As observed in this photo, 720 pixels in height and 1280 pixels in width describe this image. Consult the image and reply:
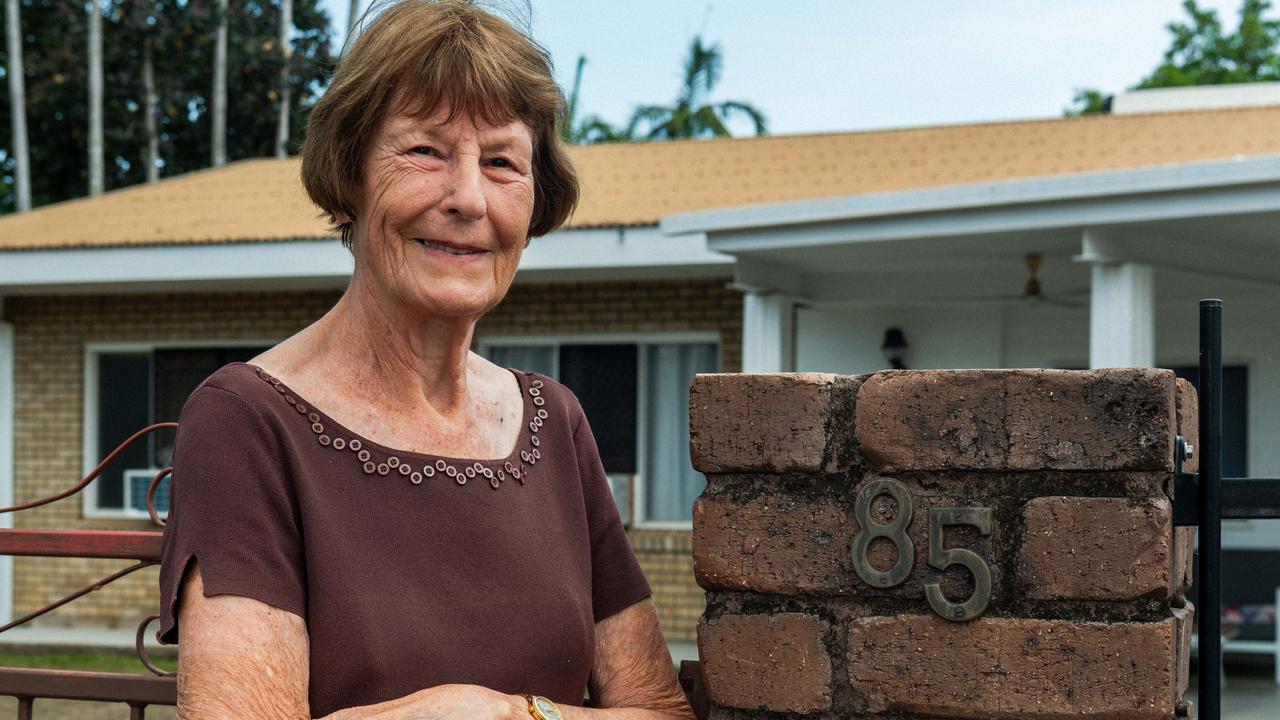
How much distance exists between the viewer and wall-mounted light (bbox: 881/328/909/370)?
1076 cm

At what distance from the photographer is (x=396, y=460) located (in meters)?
1.74

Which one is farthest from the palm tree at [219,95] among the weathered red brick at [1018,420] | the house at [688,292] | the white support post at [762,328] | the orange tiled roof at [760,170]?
the weathered red brick at [1018,420]

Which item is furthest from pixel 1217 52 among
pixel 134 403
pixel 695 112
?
pixel 134 403

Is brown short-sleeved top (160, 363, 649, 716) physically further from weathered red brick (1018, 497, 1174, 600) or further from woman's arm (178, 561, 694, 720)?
weathered red brick (1018, 497, 1174, 600)

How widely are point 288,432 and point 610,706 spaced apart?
62 centimetres

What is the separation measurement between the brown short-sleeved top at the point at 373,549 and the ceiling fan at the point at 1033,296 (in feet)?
25.2

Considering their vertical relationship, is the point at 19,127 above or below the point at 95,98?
below

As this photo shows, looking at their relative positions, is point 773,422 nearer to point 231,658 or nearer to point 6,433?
point 231,658

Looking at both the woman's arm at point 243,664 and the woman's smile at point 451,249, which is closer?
the woman's arm at point 243,664

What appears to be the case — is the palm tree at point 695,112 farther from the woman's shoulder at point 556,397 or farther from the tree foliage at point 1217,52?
the woman's shoulder at point 556,397

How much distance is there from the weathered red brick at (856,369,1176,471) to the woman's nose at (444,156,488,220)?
540 mm

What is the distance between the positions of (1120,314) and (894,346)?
3021 millimetres

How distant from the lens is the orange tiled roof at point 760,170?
1108 centimetres

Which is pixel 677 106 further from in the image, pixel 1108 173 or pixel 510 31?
pixel 510 31
